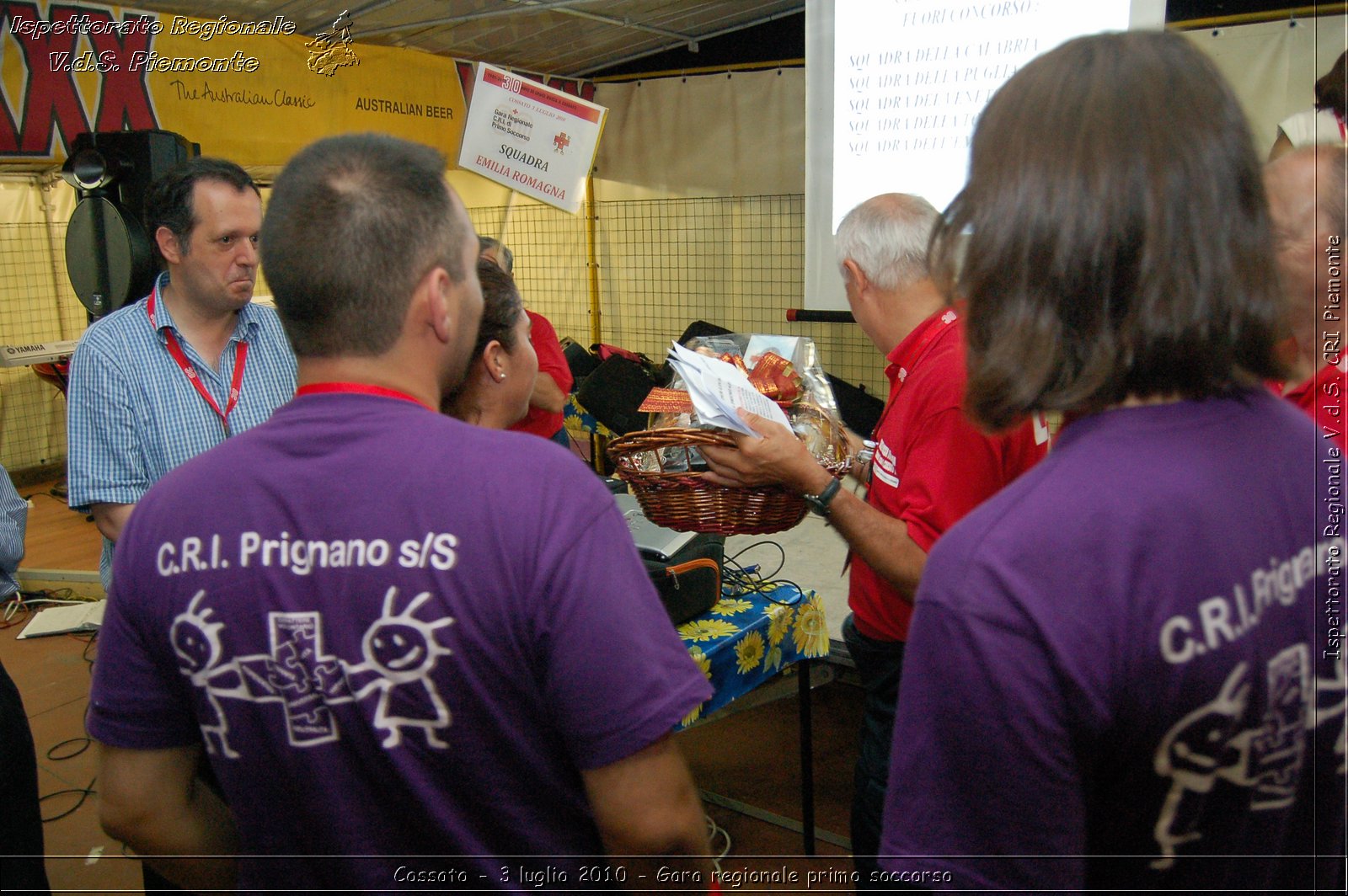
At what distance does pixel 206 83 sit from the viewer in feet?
15.0

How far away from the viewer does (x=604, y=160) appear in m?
7.89

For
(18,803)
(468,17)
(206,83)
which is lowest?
A: (18,803)

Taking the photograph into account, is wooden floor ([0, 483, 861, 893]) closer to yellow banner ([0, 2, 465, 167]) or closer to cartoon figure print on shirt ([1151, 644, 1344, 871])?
cartoon figure print on shirt ([1151, 644, 1344, 871])

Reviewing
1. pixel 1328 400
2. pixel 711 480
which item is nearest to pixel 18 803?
pixel 711 480

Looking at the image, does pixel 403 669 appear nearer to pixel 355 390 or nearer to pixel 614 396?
pixel 355 390

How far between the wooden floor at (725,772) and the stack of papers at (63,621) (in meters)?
0.04

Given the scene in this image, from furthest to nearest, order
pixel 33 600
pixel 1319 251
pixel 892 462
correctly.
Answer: pixel 33 600 < pixel 892 462 < pixel 1319 251

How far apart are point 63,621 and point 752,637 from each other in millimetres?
3867

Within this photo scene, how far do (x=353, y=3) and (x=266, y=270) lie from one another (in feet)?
17.0

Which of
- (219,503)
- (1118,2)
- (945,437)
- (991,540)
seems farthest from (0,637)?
(1118,2)

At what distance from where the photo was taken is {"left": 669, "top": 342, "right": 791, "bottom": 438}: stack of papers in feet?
4.81

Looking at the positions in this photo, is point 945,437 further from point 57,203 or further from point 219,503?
point 57,203

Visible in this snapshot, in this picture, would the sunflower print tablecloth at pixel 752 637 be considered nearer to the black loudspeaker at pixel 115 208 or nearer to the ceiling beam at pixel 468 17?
the black loudspeaker at pixel 115 208

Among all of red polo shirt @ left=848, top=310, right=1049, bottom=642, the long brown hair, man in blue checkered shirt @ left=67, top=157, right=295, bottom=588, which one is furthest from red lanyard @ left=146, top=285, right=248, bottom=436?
the long brown hair
